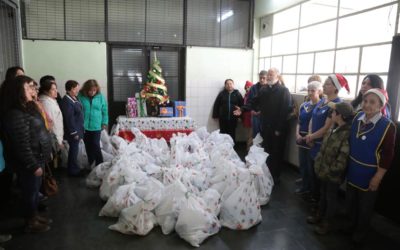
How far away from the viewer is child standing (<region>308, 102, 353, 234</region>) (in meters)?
2.35

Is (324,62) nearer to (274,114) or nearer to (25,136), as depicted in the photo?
(274,114)

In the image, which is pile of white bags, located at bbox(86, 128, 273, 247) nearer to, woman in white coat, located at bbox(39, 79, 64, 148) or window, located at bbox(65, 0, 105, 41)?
woman in white coat, located at bbox(39, 79, 64, 148)

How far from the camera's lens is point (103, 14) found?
4949 mm

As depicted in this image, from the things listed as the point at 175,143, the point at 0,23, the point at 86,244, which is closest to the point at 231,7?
the point at 175,143

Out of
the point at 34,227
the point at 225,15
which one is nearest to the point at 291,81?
the point at 225,15

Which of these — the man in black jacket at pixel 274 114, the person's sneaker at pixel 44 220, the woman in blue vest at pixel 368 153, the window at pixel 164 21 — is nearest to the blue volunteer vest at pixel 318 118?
the woman in blue vest at pixel 368 153

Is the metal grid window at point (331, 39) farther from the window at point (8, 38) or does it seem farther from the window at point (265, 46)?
the window at point (8, 38)

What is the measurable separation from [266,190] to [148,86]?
8.35 ft

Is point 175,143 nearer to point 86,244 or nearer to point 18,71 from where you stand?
point 86,244

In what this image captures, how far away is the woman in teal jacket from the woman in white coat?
1.60ft

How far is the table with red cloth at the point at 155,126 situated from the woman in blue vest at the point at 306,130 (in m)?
1.87

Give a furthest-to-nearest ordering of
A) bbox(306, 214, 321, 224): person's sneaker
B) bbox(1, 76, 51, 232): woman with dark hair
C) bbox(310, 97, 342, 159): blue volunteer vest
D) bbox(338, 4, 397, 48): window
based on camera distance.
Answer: bbox(338, 4, 397, 48): window, bbox(310, 97, 342, 159): blue volunteer vest, bbox(306, 214, 321, 224): person's sneaker, bbox(1, 76, 51, 232): woman with dark hair

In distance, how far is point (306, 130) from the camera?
3244 mm

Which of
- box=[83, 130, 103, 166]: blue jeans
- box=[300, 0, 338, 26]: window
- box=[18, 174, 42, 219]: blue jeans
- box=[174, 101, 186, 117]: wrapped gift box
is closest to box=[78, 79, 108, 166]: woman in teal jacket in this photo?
box=[83, 130, 103, 166]: blue jeans
